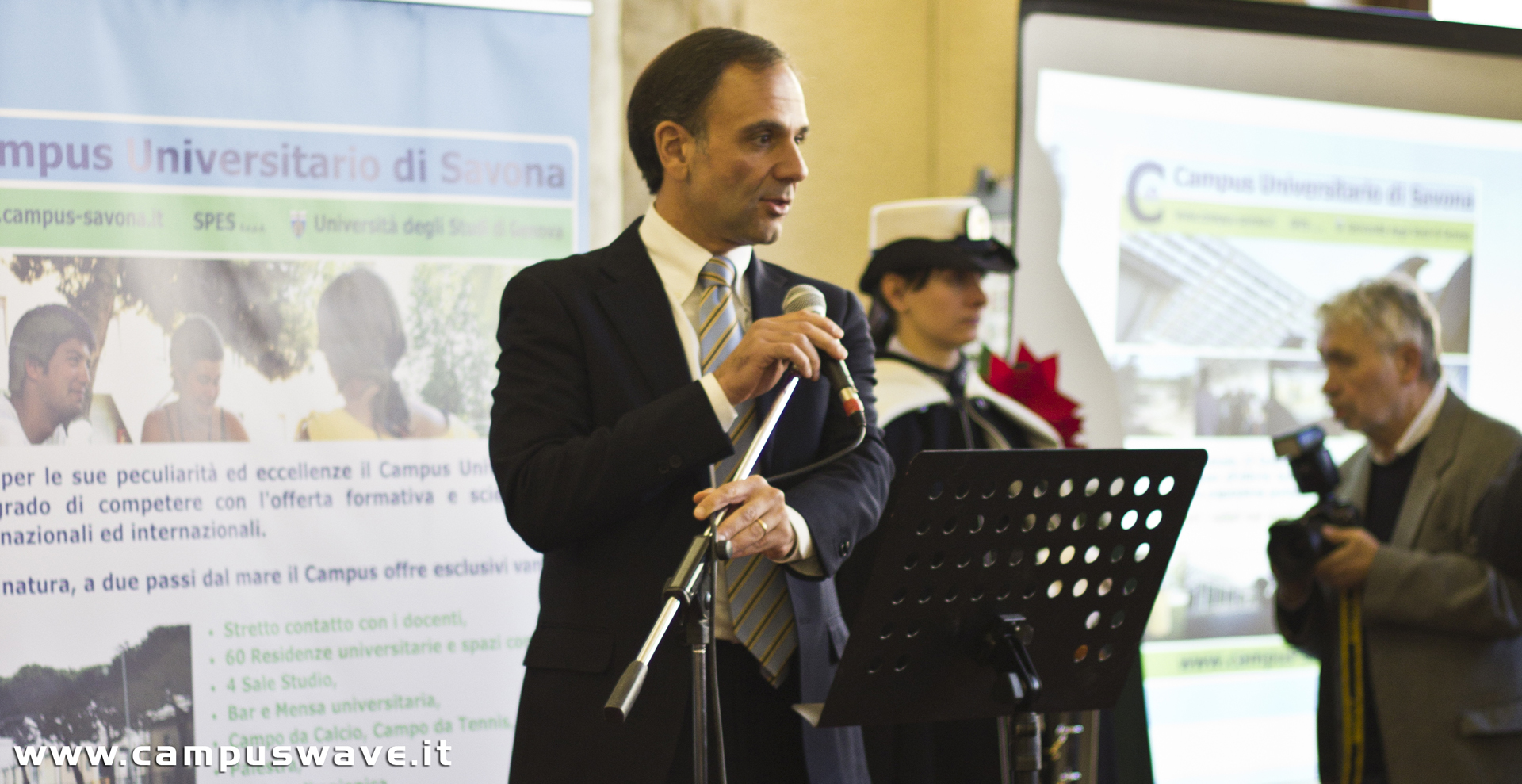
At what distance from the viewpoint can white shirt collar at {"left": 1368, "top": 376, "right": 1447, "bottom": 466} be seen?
289 cm

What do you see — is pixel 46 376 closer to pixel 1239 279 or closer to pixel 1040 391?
pixel 1040 391

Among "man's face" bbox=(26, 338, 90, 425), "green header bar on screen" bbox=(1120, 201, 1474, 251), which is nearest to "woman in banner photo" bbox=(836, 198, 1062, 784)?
"green header bar on screen" bbox=(1120, 201, 1474, 251)

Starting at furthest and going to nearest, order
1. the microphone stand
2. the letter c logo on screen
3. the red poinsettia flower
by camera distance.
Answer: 1. the letter c logo on screen
2. the red poinsettia flower
3. the microphone stand

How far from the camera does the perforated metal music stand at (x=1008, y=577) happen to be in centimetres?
133

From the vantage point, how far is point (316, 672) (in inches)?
105

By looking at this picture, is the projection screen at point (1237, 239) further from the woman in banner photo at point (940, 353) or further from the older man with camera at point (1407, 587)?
the older man with camera at point (1407, 587)

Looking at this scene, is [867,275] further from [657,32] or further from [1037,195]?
[657,32]

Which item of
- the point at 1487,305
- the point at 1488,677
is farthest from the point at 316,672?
the point at 1487,305

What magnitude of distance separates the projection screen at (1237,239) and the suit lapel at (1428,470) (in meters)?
0.86

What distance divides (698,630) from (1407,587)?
221 cm

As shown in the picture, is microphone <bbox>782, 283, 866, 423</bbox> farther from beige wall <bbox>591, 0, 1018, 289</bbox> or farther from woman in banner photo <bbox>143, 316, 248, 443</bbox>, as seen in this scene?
beige wall <bbox>591, 0, 1018, 289</bbox>

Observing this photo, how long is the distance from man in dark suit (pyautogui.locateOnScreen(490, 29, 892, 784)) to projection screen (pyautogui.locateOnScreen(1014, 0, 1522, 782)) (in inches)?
75.9

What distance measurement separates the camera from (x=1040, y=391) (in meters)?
3.04

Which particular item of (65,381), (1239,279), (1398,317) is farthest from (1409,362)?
(65,381)
